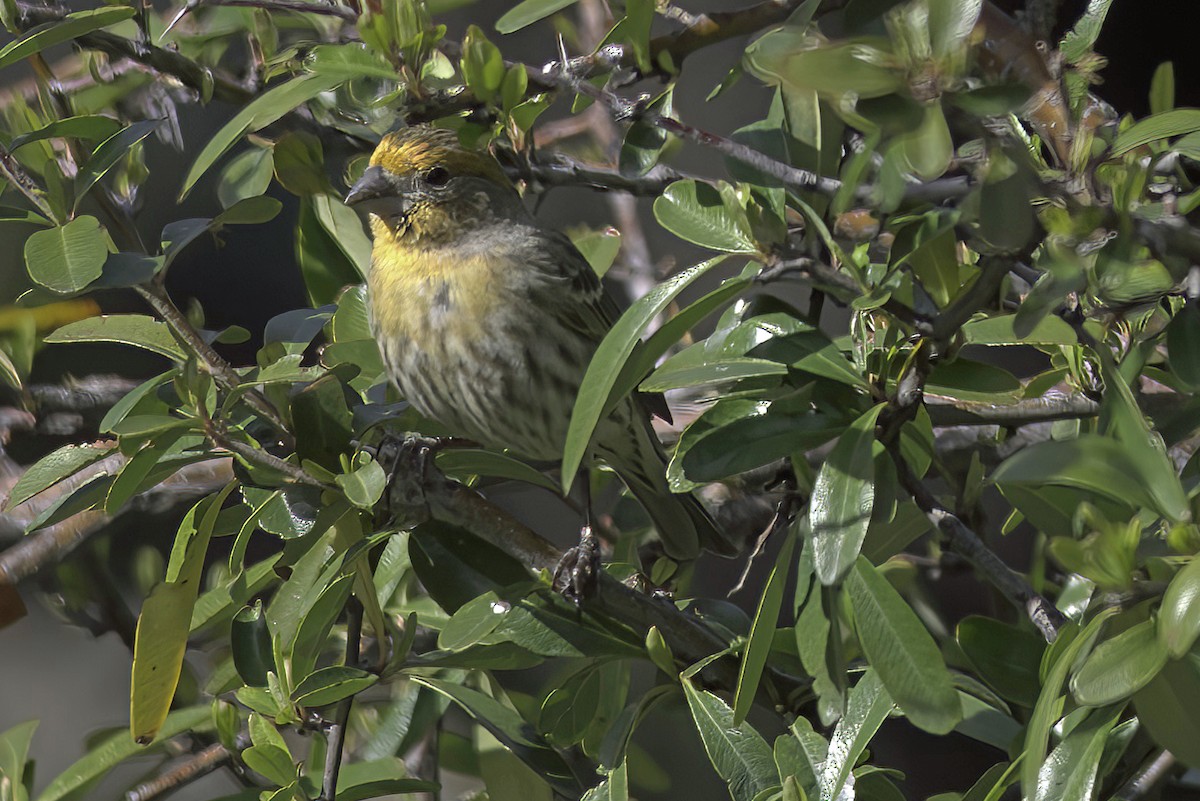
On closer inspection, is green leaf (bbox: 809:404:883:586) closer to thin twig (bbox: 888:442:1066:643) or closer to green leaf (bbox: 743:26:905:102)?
thin twig (bbox: 888:442:1066:643)

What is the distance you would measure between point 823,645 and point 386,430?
1.23m

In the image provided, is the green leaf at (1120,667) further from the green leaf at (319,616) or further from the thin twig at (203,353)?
the thin twig at (203,353)

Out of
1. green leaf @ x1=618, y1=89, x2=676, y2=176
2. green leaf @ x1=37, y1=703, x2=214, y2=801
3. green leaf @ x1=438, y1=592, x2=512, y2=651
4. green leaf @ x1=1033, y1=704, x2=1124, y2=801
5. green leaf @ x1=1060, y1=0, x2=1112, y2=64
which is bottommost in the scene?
green leaf @ x1=37, y1=703, x2=214, y2=801

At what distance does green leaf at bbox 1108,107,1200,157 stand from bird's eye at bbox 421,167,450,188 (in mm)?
2092

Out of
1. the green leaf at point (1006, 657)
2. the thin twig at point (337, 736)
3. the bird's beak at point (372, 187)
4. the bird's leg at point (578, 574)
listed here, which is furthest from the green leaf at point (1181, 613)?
the bird's beak at point (372, 187)

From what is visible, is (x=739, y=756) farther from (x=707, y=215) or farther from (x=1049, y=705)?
(x=707, y=215)

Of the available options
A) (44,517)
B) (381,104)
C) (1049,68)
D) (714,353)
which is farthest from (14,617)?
(1049,68)

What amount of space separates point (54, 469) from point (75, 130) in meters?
0.63

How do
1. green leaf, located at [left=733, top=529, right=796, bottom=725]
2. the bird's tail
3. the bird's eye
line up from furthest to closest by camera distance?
1. the bird's eye
2. the bird's tail
3. green leaf, located at [left=733, top=529, right=796, bottom=725]

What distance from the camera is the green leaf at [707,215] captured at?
1918 millimetres

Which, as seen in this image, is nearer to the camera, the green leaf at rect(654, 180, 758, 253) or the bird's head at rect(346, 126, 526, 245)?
the green leaf at rect(654, 180, 758, 253)

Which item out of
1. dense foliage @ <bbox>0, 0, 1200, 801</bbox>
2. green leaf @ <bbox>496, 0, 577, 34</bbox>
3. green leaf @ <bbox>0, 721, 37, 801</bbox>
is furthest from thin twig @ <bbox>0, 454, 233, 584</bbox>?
green leaf @ <bbox>496, 0, 577, 34</bbox>

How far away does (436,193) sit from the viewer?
3555 millimetres

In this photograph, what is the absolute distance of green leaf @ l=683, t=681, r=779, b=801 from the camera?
2.03m
